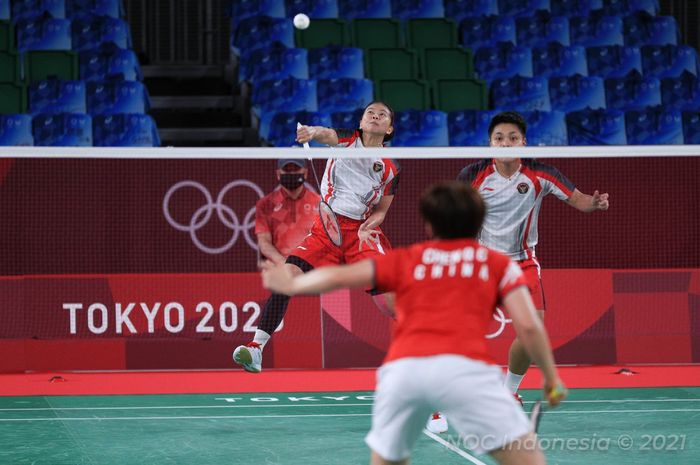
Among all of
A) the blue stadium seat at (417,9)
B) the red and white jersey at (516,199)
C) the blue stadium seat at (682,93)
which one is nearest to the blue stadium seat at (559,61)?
the blue stadium seat at (682,93)

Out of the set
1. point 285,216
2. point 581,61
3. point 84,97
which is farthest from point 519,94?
point 84,97

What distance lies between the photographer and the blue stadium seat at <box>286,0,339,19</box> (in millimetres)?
13656

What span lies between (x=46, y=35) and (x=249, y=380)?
231 inches

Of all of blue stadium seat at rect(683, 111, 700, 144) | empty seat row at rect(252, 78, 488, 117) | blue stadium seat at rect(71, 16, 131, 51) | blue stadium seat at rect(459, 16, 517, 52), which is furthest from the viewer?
blue stadium seat at rect(459, 16, 517, 52)

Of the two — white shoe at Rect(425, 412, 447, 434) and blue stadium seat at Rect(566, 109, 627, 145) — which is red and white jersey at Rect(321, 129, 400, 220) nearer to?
white shoe at Rect(425, 412, 447, 434)

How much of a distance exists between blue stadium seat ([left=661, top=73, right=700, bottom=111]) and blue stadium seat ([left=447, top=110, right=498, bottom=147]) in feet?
8.61

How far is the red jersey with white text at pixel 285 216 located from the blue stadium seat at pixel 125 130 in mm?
1898

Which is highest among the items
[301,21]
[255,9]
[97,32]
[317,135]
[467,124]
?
[255,9]

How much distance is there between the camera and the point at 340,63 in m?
A: 12.7

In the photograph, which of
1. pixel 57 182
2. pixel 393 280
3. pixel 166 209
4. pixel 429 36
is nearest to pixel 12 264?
pixel 57 182

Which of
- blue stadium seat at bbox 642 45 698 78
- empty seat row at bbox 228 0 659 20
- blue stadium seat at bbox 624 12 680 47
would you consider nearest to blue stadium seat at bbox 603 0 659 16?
empty seat row at bbox 228 0 659 20

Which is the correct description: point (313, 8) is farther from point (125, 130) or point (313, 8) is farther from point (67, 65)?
point (125, 130)

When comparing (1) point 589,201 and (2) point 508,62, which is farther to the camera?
(2) point 508,62

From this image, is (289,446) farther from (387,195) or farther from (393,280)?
(393,280)
